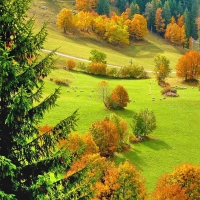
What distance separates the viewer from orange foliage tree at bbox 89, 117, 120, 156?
53.8m

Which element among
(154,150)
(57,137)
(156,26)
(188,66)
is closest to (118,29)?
(156,26)

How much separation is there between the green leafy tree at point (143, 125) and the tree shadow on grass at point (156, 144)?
1.86 m

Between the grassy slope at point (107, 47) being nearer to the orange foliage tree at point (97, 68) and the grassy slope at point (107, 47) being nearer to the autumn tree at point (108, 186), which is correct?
the orange foliage tree at point (97, 68)

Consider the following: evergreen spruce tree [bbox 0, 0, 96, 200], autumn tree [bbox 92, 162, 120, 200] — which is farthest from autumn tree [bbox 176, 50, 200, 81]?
evergreen spruce tree [bbox 0, 0, 96, 200]

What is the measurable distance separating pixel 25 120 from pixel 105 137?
135 ft

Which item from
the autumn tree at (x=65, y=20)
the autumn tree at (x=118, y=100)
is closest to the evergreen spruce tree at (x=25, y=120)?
the autumn tree at (x=118, y=100)

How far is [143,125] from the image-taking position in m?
61.2

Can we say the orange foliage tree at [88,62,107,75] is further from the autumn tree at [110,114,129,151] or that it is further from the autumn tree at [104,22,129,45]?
the autumn tree at [110,114,129,151]

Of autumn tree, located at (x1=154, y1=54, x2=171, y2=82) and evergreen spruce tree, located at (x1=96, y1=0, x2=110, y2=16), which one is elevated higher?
evergreen spruce tree, located at (x1=96, y1=0, x2=110, y2=16)

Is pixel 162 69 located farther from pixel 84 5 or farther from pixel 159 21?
pixel 84 5

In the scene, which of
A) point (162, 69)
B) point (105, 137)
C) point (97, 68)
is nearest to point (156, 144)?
point (105, 137)

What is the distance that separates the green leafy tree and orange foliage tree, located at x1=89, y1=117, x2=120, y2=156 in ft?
22.0

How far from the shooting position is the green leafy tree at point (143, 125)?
201 feet

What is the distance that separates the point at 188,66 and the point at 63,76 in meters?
38.3
